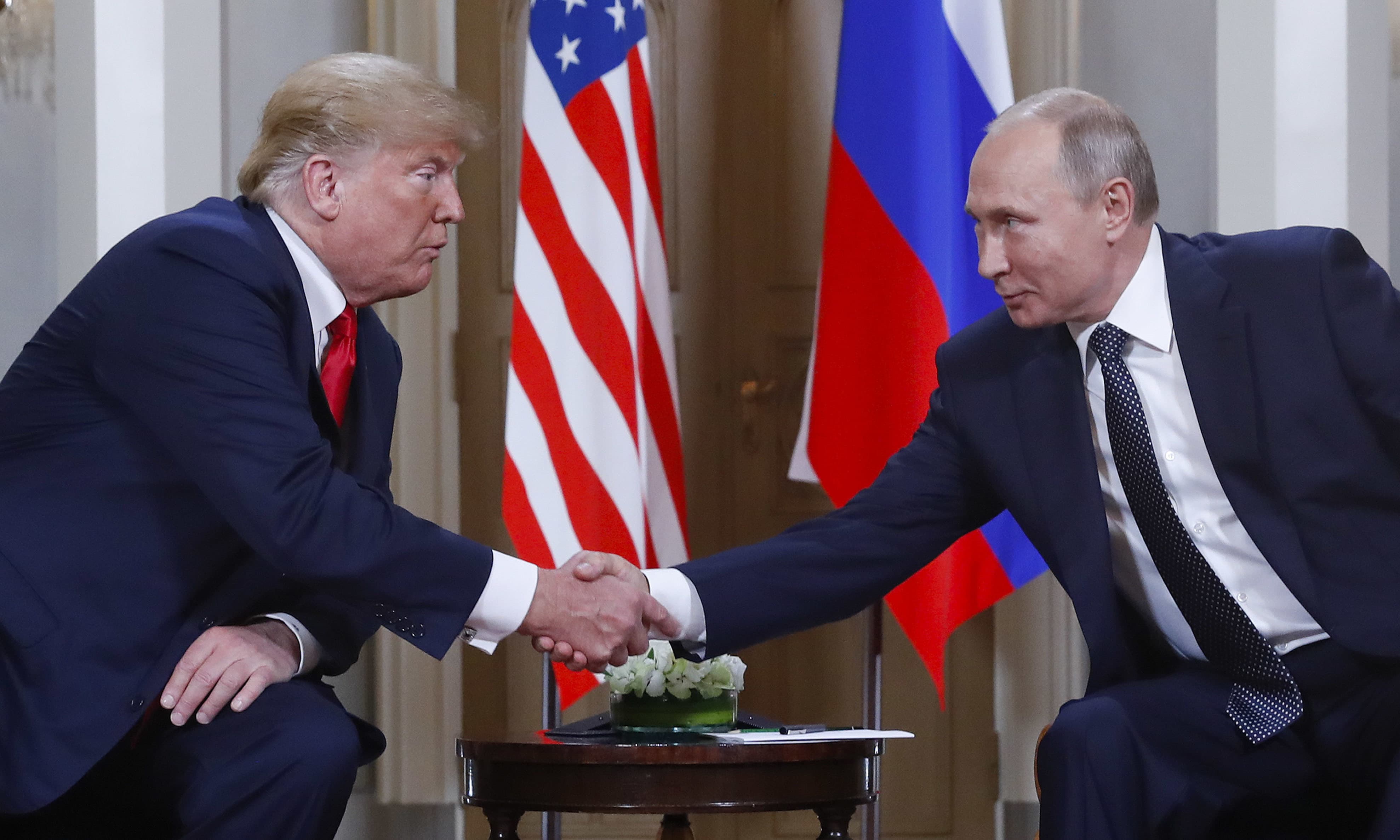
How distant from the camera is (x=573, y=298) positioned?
3.04m

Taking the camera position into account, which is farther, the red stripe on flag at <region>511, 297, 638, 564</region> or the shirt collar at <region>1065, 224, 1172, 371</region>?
the red stripe on flag at <region>511, 297, 638, 564</region>

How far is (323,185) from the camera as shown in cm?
189

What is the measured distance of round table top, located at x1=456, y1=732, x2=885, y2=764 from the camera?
6.32 feet

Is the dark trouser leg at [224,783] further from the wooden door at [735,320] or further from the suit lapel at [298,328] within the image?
the wooden door at [735,320]

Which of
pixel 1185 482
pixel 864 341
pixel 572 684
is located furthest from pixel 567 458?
pixel 1185 482

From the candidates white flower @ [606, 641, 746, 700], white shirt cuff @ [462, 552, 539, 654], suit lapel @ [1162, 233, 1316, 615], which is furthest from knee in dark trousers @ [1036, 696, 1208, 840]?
white shirt cuff @ [462, 552, 539, 654]

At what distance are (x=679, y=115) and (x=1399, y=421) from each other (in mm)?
2262

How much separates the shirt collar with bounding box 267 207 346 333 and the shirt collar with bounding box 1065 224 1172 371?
1016mm

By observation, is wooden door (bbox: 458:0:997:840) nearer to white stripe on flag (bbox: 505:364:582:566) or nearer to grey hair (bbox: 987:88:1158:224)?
white stripe on flag (bbox: 505:364:582:566)

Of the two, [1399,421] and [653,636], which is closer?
[1399,421]

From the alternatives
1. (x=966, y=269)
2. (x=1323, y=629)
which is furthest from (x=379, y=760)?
(x=1323, y=629)

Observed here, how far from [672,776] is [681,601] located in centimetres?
28

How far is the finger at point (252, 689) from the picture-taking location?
5.47 ft

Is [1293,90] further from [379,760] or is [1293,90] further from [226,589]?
[379,760]
